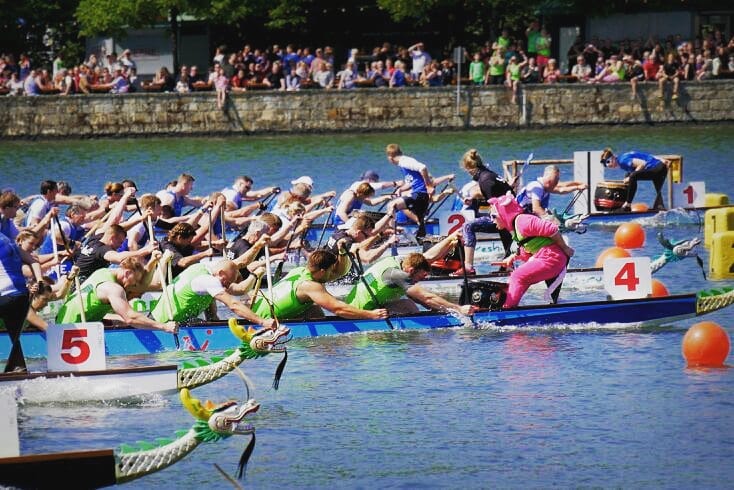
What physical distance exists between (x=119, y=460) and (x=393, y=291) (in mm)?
6688

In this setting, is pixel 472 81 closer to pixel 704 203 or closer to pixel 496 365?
pixel 704 203

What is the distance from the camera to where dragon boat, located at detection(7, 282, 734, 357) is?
1650cm

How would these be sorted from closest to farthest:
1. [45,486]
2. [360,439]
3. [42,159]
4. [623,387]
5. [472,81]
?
[45,486] < [360,439] < [623,387] < [42,159] < [472,81]

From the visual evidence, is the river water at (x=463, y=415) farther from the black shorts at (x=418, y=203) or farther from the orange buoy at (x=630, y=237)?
the black shorts at (x=418, y=203)

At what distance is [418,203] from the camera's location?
25125mm

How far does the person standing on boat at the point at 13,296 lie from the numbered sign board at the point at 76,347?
353 mm

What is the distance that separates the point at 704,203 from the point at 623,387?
13.2 meters

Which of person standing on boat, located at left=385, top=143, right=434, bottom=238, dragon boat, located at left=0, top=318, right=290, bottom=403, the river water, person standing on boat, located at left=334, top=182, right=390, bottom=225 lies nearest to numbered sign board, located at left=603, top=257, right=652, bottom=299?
the river water

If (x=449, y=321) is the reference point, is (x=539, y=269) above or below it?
above

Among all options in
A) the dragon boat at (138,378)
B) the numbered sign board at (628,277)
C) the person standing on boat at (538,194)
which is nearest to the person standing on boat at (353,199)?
the person standing on boat at (538,194)

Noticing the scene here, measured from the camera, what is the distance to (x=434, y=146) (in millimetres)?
41562

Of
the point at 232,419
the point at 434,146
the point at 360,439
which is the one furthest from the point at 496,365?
the point at 434,146

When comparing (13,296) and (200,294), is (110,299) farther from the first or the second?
(13,296)

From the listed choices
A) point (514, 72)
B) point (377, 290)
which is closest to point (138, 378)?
point (377, 290)
